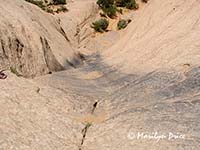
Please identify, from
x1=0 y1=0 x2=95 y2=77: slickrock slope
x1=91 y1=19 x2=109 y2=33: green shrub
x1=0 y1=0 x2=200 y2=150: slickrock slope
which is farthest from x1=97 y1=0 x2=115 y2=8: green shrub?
x1=0 y1=0 x2=200 y2=150: slickrock slope

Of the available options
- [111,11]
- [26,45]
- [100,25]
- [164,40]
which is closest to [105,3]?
[111,11]

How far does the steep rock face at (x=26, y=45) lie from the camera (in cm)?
2619

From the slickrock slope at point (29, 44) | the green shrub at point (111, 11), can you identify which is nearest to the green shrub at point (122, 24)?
the green shrub at point (111, 11)

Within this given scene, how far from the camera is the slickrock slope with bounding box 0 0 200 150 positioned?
15.2m

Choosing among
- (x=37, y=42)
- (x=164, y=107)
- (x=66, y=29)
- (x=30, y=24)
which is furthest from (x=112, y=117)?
(x=66, y=29)

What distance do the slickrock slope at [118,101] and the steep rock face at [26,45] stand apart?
0.48 ft

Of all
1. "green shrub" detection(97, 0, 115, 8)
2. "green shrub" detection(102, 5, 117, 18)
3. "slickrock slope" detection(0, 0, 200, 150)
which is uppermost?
"green shrub" detection(97, 0, 115, 8)

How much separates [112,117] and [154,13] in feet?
71.7

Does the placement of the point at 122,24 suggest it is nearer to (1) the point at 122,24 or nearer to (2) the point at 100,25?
(1) the point at 122,24

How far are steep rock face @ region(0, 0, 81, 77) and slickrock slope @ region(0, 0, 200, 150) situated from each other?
0.15m

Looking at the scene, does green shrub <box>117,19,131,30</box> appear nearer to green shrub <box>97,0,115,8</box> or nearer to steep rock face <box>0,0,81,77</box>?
green shrub <box>97,0,115,8</box>

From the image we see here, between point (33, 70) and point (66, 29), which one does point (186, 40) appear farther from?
point (66, 29)

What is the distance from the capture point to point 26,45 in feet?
92.1

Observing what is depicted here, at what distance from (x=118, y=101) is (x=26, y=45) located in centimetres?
987
